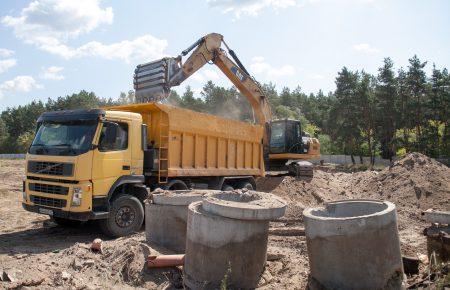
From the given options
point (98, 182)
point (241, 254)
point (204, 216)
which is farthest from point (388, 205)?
point (98, 182)

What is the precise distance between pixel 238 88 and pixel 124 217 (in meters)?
8.29

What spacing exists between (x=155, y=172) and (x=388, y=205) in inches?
244

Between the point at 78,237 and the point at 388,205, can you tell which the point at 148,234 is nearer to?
the point at 78,237

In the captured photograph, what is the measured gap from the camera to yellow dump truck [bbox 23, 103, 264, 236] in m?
8.49

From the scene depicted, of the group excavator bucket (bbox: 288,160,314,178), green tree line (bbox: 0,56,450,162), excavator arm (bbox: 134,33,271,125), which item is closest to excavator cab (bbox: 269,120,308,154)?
excavator bucket (bbox: 288,160,314,178)

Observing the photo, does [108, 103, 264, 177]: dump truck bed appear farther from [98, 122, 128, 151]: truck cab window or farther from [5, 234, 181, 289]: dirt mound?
[5, 234, 181, 289]: dirt mound

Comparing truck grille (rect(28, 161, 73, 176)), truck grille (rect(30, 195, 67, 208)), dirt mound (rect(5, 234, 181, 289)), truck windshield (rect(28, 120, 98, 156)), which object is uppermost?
truck windshield (rect(28, 120, 98, 156))

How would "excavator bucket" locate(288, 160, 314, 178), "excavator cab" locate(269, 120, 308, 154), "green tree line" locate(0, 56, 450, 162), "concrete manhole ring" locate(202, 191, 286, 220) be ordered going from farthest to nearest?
"green tree line" locate(0, 56, 450, 162) < "excavator cab" locate(269, 120, 308, 154) < "excavator bucket" locate(288, 160, 314, 178) < "concrete manhole ring" locate(202, 191, 286, 220)

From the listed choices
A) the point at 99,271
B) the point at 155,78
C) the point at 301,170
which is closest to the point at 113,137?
the point at 99,271

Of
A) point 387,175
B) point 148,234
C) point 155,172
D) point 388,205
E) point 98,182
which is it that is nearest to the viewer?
point 388,205

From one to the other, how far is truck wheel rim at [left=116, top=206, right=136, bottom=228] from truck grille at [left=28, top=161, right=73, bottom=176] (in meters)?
1.38

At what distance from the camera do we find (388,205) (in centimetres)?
503

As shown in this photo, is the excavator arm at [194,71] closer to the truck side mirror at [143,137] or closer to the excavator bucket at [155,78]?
the excavator bucket at [155,78]

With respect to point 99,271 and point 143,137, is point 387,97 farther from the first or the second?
point 99,271
